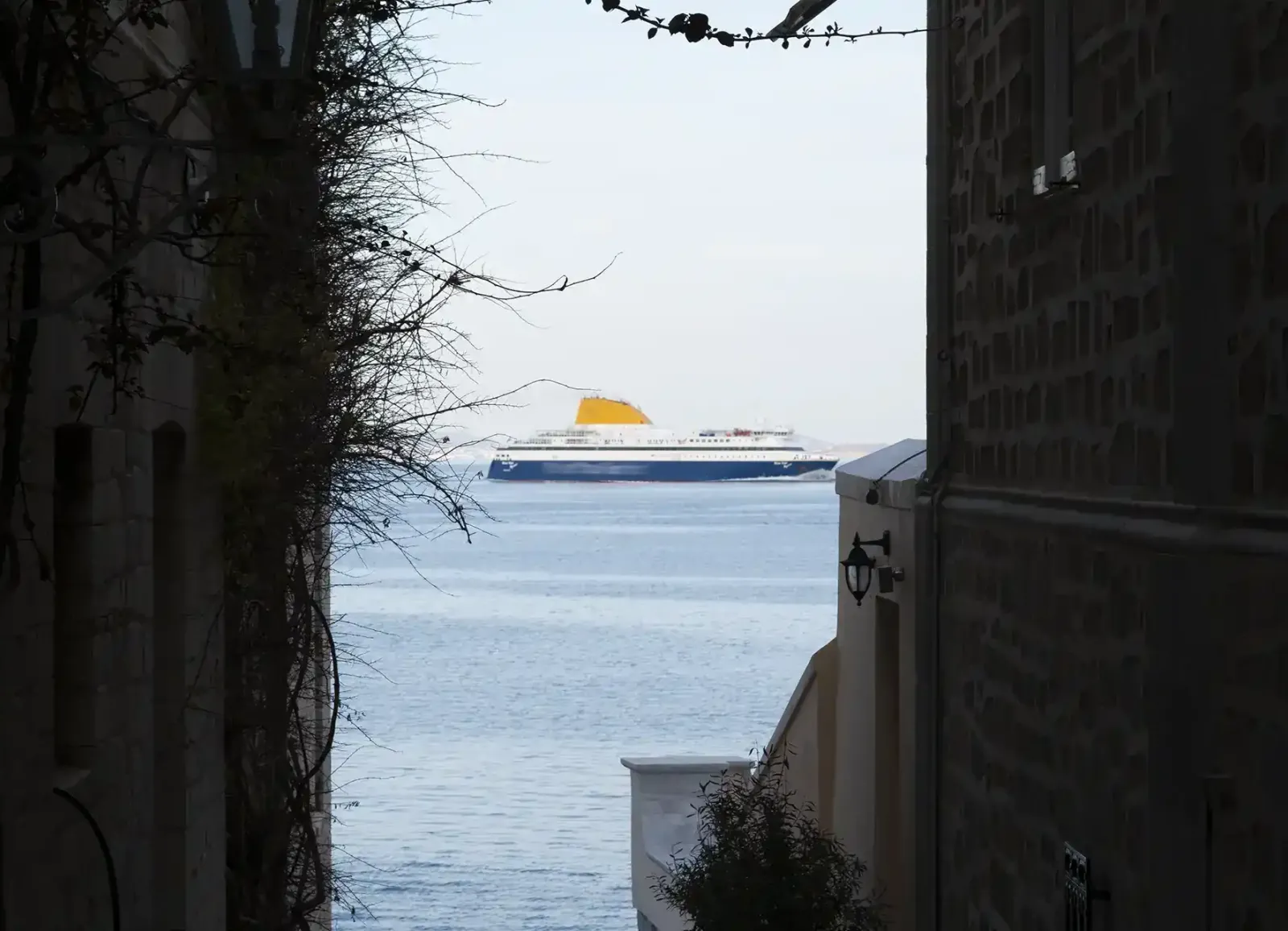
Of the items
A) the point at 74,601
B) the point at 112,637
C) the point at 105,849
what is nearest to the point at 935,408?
the point at 112,637

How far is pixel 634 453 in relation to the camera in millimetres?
106062

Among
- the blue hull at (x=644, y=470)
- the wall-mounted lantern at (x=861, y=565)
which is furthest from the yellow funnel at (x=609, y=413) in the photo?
the wall-mounted lantern at (x=861, y=565)

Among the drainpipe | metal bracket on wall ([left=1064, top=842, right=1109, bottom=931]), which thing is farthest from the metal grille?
the drainpipe

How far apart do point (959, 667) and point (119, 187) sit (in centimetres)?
361

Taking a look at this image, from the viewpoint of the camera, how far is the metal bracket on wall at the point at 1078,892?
4785 millimetres

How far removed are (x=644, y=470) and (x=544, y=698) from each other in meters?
76.6

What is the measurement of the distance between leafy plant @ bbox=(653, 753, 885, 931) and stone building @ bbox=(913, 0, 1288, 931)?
668 millimetres

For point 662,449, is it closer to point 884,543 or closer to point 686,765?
point 686,765

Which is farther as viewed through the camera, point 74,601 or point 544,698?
point 544,698

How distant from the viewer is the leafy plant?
7.55m

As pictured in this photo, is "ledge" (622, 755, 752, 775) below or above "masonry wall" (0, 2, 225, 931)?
below

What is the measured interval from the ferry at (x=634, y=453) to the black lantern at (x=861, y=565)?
3707 inches

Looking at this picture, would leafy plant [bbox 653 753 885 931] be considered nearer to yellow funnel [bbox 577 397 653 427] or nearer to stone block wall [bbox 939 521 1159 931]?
stone block wall [bbox 939 521 1159 931]

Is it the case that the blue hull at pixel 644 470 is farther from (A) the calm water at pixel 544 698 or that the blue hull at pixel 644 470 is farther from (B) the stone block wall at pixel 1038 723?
(B) the stone block wall at pixel 1038 723
